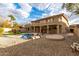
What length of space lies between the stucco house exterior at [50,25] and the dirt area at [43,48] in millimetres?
142

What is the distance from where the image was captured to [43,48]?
300 centimetres

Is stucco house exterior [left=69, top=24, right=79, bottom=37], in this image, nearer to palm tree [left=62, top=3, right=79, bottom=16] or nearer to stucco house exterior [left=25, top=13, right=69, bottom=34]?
stucco house exterior [left=25, top=13, right=69, bottom=34]

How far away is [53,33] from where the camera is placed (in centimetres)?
305

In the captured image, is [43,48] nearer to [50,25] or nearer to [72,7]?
[50,25]

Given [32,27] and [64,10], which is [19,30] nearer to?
[32,27]

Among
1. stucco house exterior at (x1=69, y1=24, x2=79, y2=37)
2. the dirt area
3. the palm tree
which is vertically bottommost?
the dirt area

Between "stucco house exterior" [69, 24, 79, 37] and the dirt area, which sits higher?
"stucco house exterior" [69, 24, 79, 37]

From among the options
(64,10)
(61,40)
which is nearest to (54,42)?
(61,40)

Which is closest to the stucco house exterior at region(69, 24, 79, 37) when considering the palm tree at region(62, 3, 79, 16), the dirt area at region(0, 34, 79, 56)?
the dirt area at region(0, 34, 79, 56)

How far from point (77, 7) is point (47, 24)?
53cm

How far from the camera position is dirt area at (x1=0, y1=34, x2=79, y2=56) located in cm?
297

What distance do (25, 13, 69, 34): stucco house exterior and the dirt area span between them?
0.14 metres

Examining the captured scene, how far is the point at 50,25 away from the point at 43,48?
374mm

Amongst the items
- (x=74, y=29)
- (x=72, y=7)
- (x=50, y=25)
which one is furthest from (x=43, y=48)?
(x=72, y=7)
